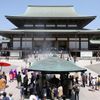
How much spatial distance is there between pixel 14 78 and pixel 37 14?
139 feet

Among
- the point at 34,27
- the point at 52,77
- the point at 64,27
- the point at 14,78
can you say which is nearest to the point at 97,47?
the point at 64,27

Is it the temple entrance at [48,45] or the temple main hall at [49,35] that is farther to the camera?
the temple entrance at [48,45]

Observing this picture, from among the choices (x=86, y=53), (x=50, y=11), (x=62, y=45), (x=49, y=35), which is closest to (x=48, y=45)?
(x=49, y=35)

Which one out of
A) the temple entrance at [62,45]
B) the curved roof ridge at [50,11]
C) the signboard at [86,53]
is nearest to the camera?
the signboard at [86,53]

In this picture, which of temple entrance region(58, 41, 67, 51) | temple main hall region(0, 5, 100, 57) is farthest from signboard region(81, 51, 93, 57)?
temple entrance region(58, 41, 67, 51)

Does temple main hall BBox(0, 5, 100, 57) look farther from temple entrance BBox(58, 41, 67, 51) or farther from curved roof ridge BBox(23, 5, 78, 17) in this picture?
curved roof ridge BBox(23, 5, 78, 17)

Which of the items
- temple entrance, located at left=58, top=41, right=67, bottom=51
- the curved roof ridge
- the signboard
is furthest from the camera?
the curved roof ridge

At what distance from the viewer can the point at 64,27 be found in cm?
6297

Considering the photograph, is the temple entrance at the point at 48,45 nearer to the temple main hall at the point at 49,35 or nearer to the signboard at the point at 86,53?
the temple main hall at the point at 49,35

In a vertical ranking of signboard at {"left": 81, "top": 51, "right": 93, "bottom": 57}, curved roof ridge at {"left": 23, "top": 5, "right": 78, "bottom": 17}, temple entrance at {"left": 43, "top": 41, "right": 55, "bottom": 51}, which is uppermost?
curved roof ridge at {"left": 23, "top": 5, "right": 78, "bottom": 17}

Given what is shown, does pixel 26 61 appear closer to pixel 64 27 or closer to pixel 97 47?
pixel 64 27

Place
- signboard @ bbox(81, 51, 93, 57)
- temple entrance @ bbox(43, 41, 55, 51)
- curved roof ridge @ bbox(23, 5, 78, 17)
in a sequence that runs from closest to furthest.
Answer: signboard @ bbox(81, 51, 93, 57)
temple entrance @ bbox(43, 41, 55, 51)
curved roof ridge @ bbox(23, 5, 78, 17)

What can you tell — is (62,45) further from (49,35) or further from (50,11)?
(50,11)

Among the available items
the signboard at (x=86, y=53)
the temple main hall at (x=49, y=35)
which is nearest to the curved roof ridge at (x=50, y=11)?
the temple main hall at (x=49, y=35)
